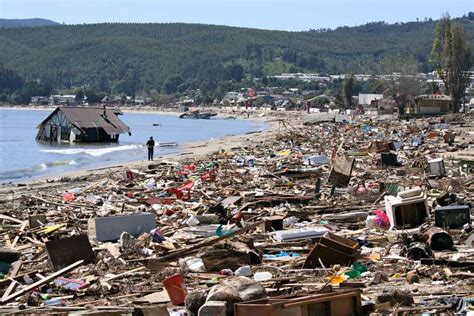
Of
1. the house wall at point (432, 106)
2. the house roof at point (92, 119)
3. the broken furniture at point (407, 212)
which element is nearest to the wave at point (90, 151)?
the house roof at point (92, 119)

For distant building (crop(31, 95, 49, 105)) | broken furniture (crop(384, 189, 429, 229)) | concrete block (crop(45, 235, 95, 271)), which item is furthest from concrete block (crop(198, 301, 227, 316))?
distant building (crop(31, 95, 49, 105))

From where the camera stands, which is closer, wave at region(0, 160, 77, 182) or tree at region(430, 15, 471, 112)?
wave at region(0, 160, 77, 182)

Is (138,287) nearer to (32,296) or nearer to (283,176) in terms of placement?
(32,296)

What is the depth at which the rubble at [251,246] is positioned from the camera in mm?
7695

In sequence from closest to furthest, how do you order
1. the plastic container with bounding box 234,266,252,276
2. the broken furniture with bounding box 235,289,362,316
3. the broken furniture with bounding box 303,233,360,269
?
the broken furniture with bounding box 235,289,362,316, the plastic container with bounding box 234,266,252,276, the broken furniture with bounding box 303,233,360,269

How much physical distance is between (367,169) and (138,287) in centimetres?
1358

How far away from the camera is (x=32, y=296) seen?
345 inches

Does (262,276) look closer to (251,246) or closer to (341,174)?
(251,246)

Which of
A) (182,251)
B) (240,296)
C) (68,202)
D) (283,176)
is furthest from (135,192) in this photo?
(240,296)

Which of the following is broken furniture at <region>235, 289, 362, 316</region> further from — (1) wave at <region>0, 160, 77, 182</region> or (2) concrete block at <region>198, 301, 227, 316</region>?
(1) wave at <region>0, 160, 77, 182</region>

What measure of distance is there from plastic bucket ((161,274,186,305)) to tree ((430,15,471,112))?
195ft

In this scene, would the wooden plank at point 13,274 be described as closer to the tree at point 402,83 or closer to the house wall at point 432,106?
the tree at point 402,83

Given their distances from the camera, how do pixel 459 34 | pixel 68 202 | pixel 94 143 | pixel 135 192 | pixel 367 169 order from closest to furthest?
pixel 68 202
pixel 135 192
pixel 367 169
pixel 94 143
pixel 459 34

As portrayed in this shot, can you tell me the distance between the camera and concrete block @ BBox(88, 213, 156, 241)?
12359mm
